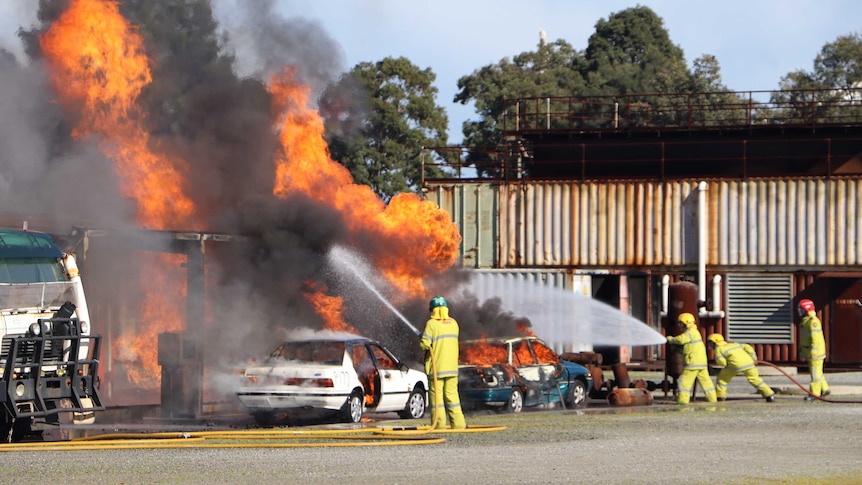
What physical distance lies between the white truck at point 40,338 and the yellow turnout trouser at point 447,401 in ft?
14.5

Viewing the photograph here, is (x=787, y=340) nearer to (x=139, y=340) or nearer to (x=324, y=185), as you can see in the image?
(x=324, y=185)

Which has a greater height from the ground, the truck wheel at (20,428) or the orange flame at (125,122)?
the orange flame at (125,122)

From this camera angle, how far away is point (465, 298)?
25.3 metres

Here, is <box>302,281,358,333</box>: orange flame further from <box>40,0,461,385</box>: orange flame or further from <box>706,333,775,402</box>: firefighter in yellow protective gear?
Result: <box>706,333,775,402</box>: firefighter in yellow protective gear

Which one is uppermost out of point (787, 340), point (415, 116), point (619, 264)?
point (415, 116)

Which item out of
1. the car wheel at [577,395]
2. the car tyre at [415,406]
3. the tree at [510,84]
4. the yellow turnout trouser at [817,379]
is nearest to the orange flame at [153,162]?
the car wheel at [577,395]

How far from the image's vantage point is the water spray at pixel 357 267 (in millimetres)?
24295

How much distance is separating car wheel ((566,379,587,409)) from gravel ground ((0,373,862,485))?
4.29 meters

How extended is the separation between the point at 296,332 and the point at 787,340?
18747 millimetres

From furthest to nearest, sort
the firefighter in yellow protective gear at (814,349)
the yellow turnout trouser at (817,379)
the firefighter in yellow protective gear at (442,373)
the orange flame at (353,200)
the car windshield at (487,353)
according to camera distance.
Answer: the orange flame at (353,200) → the firefighter in yellow protective gear at (814,349) → the yellow turnout trouser at (817,379) → the car windshield at (487,353) → the firefighter in yellow protective gear at (442,373)

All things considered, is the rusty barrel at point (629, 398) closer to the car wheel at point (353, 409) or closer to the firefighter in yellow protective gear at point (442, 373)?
the car wheel at point (353, 409)

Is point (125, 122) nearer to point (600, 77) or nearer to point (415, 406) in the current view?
point (415, 406)

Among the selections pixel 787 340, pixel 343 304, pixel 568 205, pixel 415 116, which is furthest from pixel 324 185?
pixel 415 116

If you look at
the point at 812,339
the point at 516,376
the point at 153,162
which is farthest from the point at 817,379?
the point at 153,162
